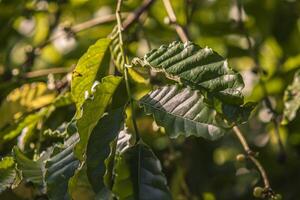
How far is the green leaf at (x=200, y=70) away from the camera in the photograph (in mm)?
938

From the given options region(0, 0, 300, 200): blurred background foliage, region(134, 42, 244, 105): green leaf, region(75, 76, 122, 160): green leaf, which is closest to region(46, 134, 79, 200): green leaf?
region(75, 76, 122, 160): green leaf

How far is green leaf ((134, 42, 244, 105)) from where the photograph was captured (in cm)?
94

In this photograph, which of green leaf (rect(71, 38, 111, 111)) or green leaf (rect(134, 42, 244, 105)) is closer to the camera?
green leaf (rect(134, 42, 244, 105))

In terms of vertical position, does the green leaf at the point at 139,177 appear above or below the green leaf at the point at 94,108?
below

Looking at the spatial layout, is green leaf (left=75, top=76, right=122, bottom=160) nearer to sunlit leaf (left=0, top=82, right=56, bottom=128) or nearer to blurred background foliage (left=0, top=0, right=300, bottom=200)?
blurred background foliage (left=0, top=0, right=300, bottom=200)

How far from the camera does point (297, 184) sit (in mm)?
2008

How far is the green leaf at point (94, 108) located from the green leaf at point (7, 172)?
171mm

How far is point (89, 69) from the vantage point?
3.77 feet

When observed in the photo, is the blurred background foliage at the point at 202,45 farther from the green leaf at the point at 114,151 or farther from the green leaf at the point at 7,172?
the green leaf at the point at 114,151

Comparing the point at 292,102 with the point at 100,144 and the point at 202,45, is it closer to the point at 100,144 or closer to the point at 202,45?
the point at 100,144

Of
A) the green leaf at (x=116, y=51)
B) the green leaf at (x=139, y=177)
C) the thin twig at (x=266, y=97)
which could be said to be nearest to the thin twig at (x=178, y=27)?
the thin twig at (x=266, y=97)

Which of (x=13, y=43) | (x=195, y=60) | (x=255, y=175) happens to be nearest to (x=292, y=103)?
(x=255, y=175)

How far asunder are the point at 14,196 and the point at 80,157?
10.1 inches

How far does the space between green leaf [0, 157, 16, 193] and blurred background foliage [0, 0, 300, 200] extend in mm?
397
